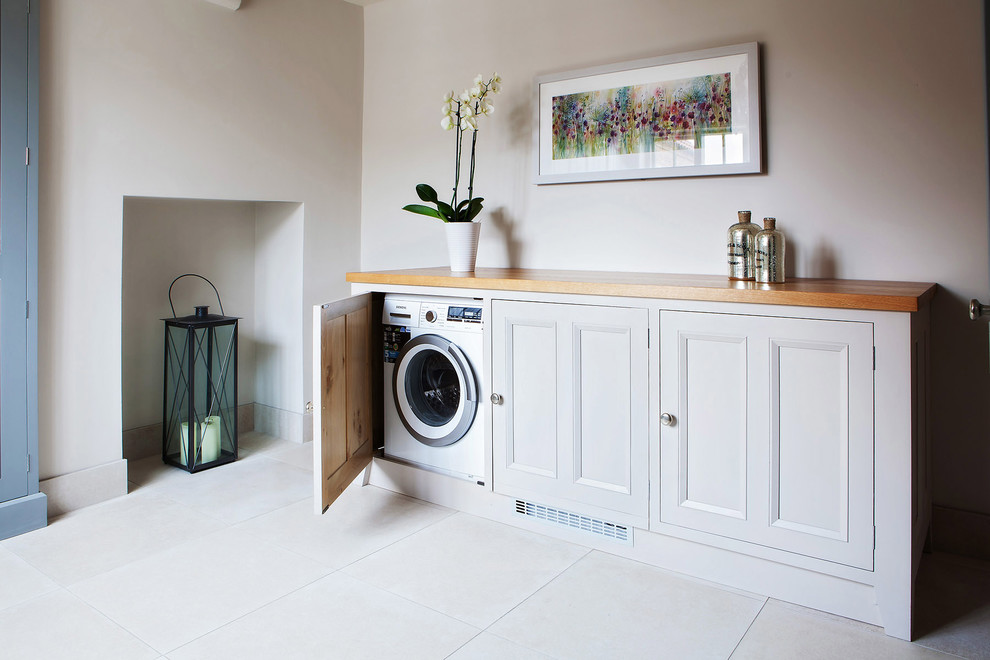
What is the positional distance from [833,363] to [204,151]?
268 centimetres

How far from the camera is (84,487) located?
9.11ft

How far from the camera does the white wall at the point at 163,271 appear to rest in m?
3.40

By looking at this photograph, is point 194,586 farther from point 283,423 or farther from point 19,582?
point 283,423

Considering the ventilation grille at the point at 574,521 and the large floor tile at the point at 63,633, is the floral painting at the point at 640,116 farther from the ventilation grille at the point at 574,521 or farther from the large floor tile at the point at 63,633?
the large floor tile at the point at 63,633

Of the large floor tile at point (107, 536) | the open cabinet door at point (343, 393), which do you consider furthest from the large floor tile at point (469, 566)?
the large floor tile at point (107, 536)

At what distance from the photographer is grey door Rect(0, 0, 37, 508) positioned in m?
2.43

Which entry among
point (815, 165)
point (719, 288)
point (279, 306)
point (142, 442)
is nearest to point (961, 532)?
point (719, 288)

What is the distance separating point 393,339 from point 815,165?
1.75 metres

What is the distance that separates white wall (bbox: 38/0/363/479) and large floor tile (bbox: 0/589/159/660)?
83 cm

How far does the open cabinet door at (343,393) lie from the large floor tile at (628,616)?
33.6 inches

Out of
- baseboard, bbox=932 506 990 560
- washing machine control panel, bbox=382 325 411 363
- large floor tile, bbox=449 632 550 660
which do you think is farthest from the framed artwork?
large floor tile, bbox=449 632 550 660

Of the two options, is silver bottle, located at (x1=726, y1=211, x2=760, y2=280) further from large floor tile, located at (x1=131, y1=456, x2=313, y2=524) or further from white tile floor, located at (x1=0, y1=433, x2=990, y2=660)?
large floor tile, located at (x1=131, y1=456, x2=313, y2=524)

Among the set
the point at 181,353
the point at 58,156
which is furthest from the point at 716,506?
the point at 58,156

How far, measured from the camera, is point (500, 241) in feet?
11.1
